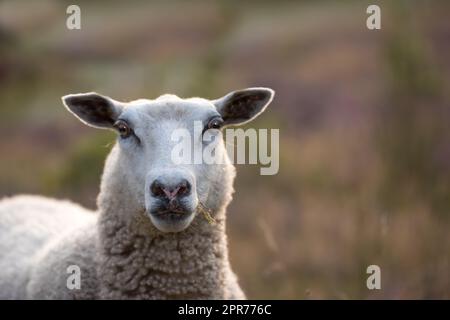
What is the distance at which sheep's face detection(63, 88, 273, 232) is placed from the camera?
4086 millimetres

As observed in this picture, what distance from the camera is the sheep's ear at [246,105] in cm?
484

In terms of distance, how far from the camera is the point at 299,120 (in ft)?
49.6

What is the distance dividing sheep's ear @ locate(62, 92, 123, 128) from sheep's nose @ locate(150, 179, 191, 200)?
863mm

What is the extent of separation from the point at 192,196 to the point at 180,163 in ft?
0.77

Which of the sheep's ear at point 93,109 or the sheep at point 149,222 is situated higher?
the sheep's ear at point 93,109

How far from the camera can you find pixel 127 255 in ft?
15.1

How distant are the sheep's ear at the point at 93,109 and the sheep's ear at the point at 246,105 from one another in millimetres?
660

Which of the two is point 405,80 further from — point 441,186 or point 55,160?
point 55,160

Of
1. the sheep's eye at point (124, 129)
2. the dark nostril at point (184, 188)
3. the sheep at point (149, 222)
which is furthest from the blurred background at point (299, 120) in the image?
the dark nostril at point (184, 188)

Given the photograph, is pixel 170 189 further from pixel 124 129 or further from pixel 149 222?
pixel 124 129

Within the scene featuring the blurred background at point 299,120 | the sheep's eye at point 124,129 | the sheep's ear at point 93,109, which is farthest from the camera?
the blurred background at point 299,120

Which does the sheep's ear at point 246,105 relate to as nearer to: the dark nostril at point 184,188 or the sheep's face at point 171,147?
the sheep's face at point 171,147

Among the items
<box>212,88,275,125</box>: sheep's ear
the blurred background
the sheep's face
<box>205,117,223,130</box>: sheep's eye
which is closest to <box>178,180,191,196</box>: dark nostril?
the sheep's face

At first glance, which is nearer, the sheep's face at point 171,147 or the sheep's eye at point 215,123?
the sheep's face at point 171,147
